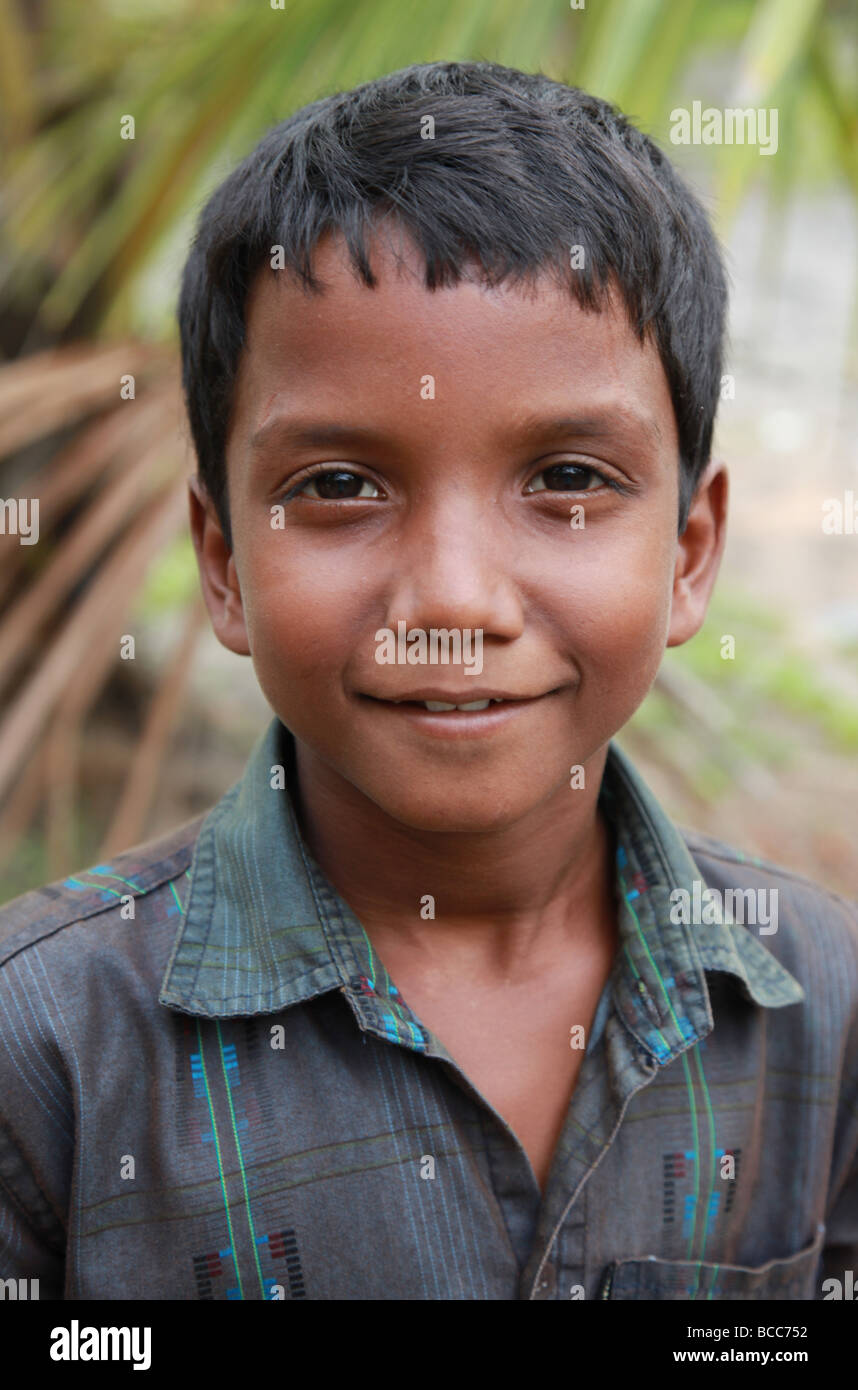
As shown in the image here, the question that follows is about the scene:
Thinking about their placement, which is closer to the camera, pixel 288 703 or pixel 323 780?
pixel 288 703

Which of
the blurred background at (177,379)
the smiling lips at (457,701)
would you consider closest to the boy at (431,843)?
the smiling lips at (457,701)

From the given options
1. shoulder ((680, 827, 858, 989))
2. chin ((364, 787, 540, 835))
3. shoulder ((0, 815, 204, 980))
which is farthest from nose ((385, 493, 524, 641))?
shoulder ((680, 827, 858, 989))

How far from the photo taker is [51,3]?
297 cm

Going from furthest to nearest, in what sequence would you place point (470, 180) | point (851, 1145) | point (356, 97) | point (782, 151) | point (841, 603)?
point (841, 603), point (782, 151), point (851, 1145), point (356, 97), point (470, 180)

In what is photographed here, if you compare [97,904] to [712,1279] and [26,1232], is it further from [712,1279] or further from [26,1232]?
[712,1279]

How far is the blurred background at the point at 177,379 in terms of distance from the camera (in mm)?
1792

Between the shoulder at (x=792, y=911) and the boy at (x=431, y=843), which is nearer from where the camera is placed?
the boy at (x=431, y=843)

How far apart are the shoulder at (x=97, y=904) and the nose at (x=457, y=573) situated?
0.39 metres

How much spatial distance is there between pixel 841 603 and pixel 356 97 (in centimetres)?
333

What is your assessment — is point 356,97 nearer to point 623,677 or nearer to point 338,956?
point 623,677

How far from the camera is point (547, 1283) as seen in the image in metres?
1.14

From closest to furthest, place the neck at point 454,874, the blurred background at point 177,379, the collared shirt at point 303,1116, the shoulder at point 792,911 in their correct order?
1. the collared shirt at point 303,1116
2. the neck at point 454,874
3. the shoulder at point 792,911
4. the blurred background at point 177,379

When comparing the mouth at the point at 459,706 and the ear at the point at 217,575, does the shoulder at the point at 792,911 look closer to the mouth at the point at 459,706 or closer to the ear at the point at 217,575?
the mouth at the point at 459,706

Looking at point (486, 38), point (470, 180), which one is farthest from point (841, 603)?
point (470, 180)
